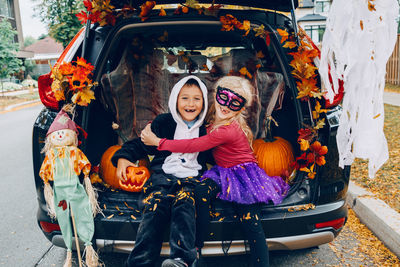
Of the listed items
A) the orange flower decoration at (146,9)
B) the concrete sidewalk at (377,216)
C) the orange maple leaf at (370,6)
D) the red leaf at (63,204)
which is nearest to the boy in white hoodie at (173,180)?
the red leaf at (63,204)

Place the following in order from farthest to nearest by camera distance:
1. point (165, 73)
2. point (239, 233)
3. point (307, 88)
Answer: point (165, 73) < point (307, 88) < point (239, 233)

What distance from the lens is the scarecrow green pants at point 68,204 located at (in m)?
2.12

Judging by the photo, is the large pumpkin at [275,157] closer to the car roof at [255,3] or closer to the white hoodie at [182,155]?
the white hoodie at [182,155]

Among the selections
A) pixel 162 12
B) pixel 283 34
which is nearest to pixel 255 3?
pixel 283 34

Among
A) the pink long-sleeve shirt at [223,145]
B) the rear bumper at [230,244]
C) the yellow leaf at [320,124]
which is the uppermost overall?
the yellow leaf at [320,124]

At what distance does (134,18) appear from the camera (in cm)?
253

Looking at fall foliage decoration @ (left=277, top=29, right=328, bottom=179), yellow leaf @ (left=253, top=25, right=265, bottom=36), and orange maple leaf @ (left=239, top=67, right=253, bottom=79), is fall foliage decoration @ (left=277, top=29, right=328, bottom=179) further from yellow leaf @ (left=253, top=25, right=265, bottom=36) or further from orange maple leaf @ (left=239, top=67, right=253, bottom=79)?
orange maple leaf @ (left=239, top=67, right=253, bottom=79)

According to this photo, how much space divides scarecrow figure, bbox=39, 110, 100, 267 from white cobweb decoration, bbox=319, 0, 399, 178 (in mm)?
1624

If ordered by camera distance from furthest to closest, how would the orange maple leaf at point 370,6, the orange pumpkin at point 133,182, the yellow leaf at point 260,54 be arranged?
the yellow leaf at point 260,54 < the orange pumpkin at point 133,182 < the orange maple leaf at point 370,6

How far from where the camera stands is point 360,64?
2.00m

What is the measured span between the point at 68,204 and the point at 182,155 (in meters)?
0.89

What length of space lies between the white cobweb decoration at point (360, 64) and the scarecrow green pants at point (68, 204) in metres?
1.64

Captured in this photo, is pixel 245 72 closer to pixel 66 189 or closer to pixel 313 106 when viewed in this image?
pixel 313 106

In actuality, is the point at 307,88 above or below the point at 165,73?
above
